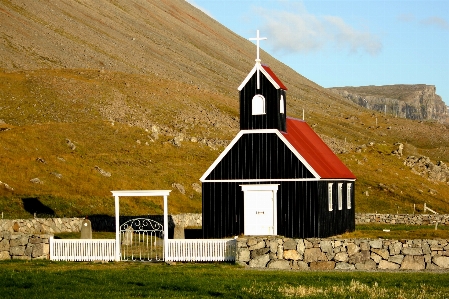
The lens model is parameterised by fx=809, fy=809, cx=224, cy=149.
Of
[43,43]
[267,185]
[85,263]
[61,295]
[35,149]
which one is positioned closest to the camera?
[61,295]

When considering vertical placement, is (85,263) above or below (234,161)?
below

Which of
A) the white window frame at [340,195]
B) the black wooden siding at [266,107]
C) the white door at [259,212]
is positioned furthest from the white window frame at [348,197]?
the white door at [259,212]

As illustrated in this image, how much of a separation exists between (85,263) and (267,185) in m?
10.6

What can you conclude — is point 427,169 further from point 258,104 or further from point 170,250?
point 170,250

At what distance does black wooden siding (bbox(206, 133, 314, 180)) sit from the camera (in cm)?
3900

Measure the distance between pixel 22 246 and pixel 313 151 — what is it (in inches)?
664

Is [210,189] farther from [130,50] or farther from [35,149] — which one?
[130,50]

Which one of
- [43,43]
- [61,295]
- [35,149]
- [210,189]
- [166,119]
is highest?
[43,43]

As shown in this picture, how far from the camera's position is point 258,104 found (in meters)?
40.1

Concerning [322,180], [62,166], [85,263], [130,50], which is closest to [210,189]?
[322,180]

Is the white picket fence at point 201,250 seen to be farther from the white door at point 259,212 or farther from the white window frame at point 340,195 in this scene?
the white window frame at point 340,195

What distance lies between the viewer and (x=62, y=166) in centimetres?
5972

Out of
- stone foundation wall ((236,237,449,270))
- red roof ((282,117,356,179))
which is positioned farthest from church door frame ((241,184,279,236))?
stone foundation wall ((236,237,449,270))

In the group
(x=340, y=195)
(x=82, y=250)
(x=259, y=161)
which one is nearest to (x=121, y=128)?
(x=340, y=195)
